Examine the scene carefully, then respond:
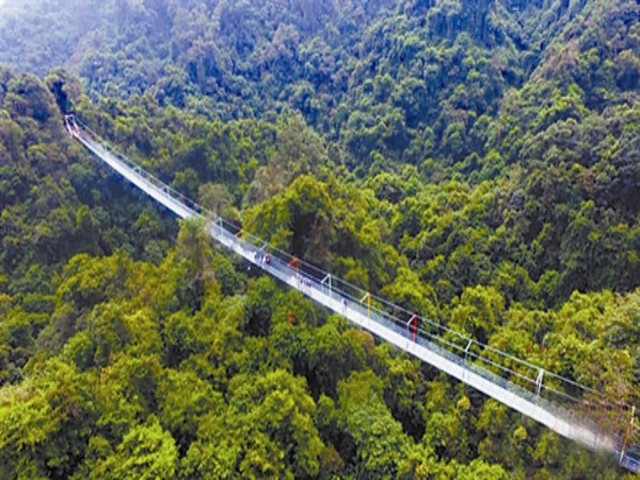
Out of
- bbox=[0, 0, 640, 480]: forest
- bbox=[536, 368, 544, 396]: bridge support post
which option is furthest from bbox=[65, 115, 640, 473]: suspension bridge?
bbox=[0, 0, 640, 480]: forest

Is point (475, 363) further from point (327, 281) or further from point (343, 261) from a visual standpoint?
point (343, 261)

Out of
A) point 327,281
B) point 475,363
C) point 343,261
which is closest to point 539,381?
point 475,363

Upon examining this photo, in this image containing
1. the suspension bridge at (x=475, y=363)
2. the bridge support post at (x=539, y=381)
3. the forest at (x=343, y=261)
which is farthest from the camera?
the forest at (x=343, y=261)

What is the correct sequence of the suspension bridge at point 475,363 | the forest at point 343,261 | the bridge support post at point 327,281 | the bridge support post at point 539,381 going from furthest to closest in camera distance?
the bridge support post at point 327,281, the forest at point 343,261, the bridge support post at point 539,381, the suspension bridge at point 475,363

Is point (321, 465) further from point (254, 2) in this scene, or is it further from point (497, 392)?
point (254, 2)

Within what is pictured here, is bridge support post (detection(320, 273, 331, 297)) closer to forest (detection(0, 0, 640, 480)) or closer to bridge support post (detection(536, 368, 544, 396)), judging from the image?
forest (detection(0, 0, 640, 480))

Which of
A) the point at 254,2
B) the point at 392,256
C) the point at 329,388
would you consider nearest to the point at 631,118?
the point at 392,256

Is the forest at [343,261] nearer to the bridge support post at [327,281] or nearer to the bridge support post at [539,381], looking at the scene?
the bridge support post at [327,281]

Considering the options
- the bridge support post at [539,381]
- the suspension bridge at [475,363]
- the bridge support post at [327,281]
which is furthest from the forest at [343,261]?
the bridge support post at [539,381]
